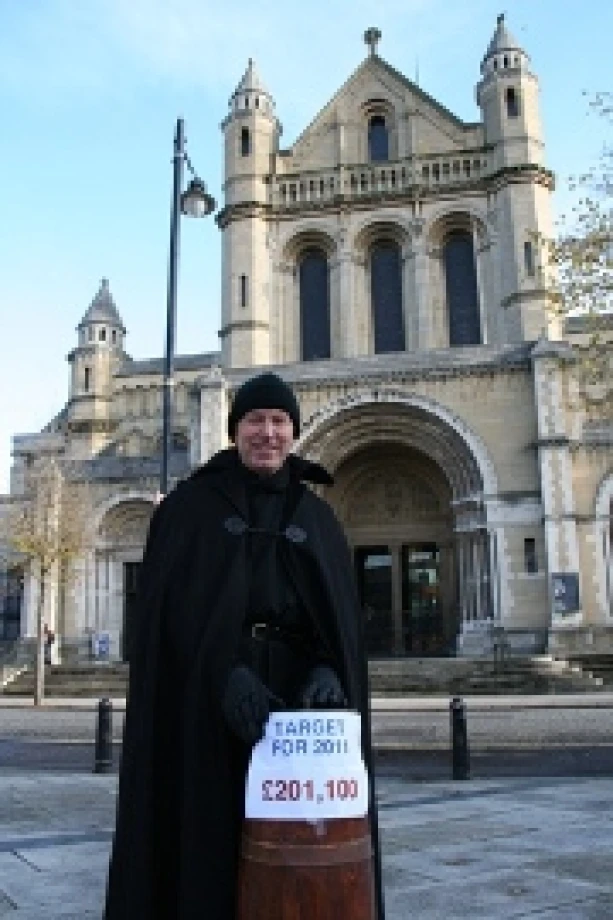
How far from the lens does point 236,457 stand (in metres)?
2.83

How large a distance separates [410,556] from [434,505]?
69.5 inches

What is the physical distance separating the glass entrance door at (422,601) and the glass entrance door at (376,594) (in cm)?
49

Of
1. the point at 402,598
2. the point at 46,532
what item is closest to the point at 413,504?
the point at 402,598

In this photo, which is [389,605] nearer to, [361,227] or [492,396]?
[492,396]

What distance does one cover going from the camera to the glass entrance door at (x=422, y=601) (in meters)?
24.0

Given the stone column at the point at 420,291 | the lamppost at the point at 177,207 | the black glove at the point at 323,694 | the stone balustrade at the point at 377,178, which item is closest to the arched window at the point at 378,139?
the stone balustrade at the point at 377,178

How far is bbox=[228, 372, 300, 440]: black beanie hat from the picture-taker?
9.12 feet

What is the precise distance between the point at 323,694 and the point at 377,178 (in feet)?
98.0

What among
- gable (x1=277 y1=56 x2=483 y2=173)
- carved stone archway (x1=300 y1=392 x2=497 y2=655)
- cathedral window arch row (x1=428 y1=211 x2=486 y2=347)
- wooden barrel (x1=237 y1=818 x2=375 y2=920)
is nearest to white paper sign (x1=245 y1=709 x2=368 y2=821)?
wooden barrel (x1=237 y1=818 x2=375 y2=920)

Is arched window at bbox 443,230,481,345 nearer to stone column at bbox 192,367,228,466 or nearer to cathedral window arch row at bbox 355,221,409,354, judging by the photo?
cathedral window arch row at bbox 355,221,409,354

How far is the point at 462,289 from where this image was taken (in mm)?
28875

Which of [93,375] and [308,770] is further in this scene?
[93,375]

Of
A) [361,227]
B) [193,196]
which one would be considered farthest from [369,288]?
[193,196]

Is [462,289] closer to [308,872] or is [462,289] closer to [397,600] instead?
[397,600]
